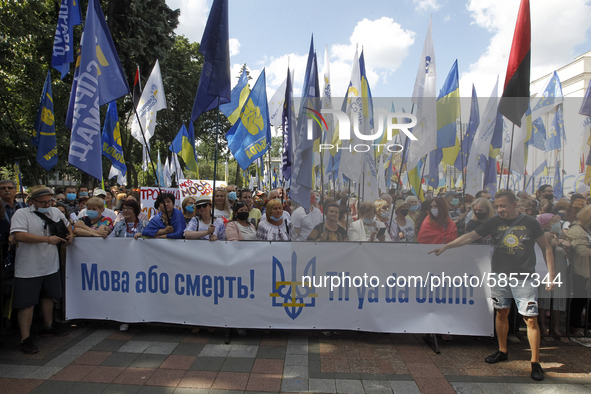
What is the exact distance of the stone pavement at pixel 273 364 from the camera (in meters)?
3.46

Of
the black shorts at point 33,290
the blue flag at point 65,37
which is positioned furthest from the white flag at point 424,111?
the blue flag at point 65,37

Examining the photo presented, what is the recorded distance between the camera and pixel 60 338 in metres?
4.51

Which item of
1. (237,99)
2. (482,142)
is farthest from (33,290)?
(482,142)

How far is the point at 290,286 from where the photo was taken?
4395 millimetres

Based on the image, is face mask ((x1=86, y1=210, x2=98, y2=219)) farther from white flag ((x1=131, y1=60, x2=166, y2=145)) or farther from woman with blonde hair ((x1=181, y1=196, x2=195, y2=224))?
white flag ((x1=131, y1=60, x2=166, y2=145))

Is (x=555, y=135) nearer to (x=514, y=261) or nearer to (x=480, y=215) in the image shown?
(x=480, y=215)

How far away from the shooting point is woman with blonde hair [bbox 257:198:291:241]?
493cm

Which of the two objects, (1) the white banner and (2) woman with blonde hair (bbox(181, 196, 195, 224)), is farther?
(2) woman with blonde hair (bbox(181, 196, 195, 224))

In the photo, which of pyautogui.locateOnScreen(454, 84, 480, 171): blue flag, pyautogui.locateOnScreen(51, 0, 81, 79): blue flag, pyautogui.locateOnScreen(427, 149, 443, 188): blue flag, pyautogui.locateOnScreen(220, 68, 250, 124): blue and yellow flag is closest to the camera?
pyautogui.locateOnScreen(427, 149, 443, 188): blue flag

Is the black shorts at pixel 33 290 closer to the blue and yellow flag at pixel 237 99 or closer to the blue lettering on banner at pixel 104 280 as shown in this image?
the blue lettering on banner at pixel 104 280

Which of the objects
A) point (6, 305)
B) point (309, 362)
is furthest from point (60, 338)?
point (309, 362)

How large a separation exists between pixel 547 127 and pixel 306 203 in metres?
3.41

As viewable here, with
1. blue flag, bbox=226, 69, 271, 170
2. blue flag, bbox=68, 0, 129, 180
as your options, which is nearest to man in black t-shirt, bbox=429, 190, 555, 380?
blue flag, bbox=68, 0, 129, 180

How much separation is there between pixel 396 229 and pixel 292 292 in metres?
1.56
